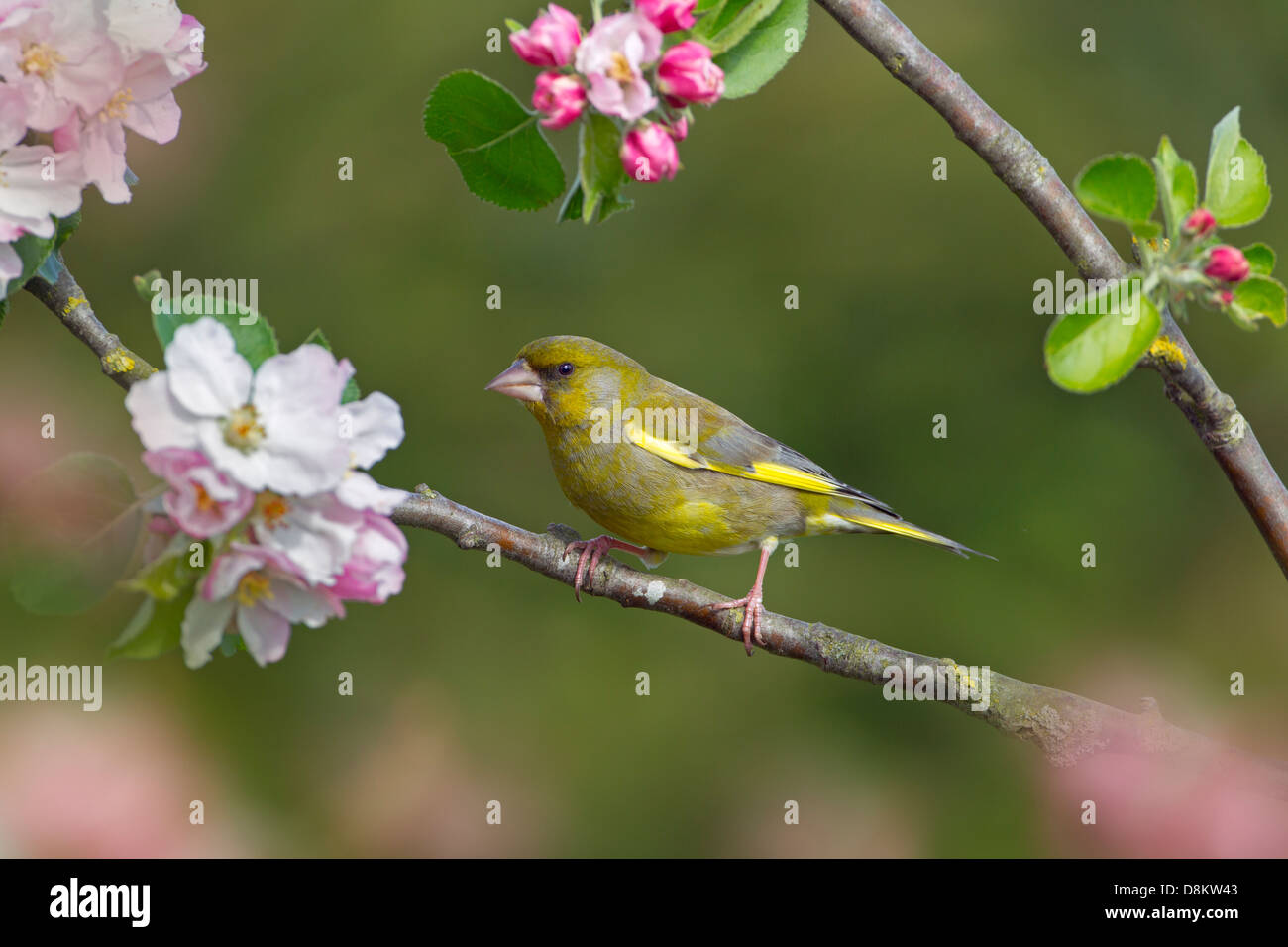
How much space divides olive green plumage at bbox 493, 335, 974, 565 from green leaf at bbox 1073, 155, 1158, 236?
1688 mm

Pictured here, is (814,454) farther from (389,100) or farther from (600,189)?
(600,189)

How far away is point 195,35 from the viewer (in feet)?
5.54

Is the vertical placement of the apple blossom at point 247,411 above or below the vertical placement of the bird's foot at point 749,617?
above

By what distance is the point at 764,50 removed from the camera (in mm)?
1596

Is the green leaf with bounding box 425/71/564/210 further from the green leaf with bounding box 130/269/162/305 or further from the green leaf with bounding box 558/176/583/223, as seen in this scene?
the green leaf with bounding box 130/269/162/305

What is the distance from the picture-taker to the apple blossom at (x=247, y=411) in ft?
4.22

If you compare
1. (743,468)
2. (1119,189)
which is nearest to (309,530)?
(1119,189)

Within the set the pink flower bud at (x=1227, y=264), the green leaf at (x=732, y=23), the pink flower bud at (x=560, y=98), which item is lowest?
the pink flower bud at (x=1227, y=264)

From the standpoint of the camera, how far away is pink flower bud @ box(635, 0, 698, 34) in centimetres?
144

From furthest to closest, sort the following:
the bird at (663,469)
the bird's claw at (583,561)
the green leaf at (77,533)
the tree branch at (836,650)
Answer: the bird at (663,469) → the bird's claw at (583,561) → the tree branch at (836,650) → the green leaf at (77,533)

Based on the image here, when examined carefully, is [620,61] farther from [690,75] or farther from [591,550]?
[591,550]

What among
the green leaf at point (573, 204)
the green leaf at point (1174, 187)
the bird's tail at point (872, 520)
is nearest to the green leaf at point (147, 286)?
the green leaf at point (573, 204)

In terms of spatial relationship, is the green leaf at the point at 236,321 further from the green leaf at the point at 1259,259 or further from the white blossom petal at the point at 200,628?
the green leaf at the point at 1259,259

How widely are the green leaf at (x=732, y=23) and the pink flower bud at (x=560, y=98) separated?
0.61ft
